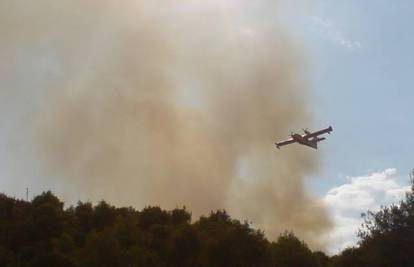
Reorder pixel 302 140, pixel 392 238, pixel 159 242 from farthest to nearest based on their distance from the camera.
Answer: pixel 302 140 < pixel 159 242 < pixel 392 238

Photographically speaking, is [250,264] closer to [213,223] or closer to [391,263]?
[213,223]

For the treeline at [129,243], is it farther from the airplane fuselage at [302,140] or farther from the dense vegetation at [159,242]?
the airplane fuselage at [302,140]

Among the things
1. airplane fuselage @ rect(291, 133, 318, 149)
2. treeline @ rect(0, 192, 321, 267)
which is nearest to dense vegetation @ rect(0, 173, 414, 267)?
treeline @ rect(0, 192, 321, 267)

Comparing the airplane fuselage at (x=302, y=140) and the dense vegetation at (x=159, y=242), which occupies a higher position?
the airplane fuselage at (x=302, y=140)

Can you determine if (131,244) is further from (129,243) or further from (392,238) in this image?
(392,238)

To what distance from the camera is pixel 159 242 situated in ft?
205

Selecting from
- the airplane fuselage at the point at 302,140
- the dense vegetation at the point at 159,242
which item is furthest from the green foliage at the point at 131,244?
the airplane fuselage at the point at 302,140

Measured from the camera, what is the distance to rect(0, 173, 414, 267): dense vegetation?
4844cm

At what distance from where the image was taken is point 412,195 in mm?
49750

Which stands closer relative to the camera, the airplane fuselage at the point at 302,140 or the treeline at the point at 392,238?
the treeline at the point at 392,238

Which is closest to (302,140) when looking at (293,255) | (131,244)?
(293,255)

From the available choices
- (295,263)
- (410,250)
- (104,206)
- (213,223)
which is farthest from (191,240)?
(410,250)

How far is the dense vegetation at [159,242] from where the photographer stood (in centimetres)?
4844

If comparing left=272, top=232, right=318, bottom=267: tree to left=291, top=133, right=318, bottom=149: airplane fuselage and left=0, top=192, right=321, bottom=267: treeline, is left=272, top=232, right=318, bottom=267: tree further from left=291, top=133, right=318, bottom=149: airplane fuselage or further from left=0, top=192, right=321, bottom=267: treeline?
left=291, top=133, right=318, bottom=149: airplane fuselage
